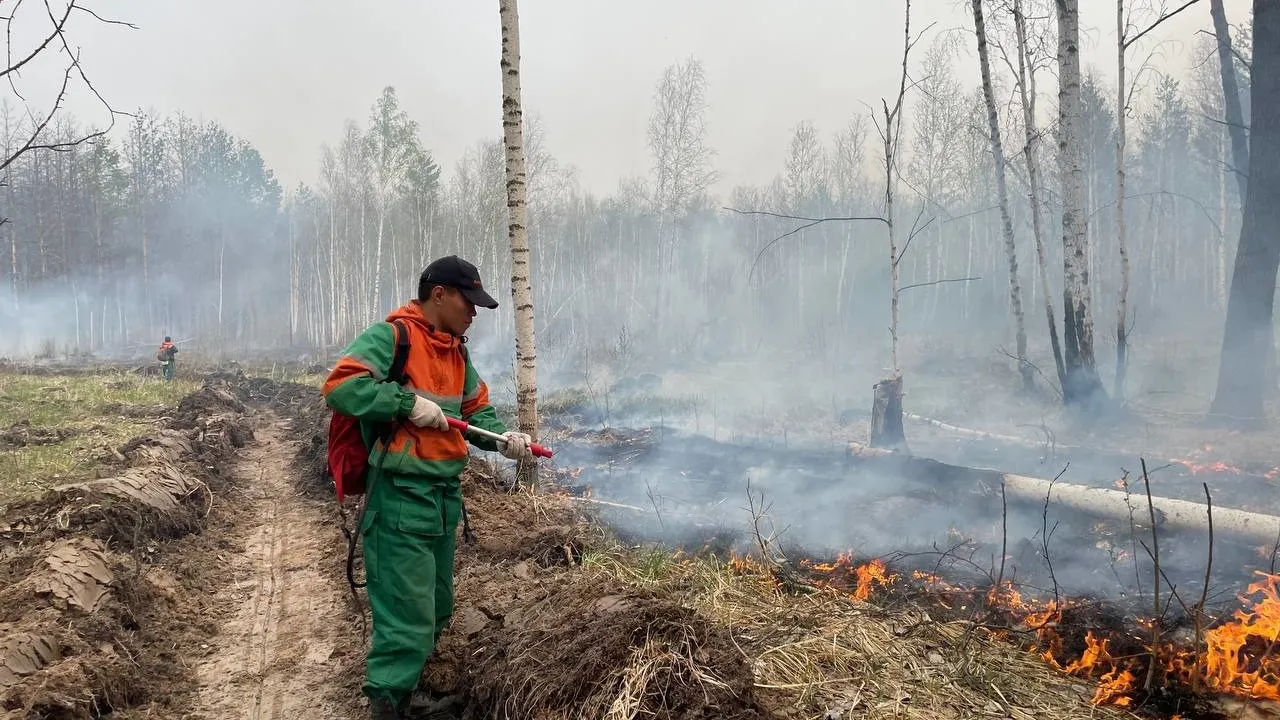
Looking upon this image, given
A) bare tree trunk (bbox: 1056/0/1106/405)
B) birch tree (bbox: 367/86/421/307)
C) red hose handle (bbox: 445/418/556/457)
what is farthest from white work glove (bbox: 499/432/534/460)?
birch tree (bbox: 367/86/421/307)

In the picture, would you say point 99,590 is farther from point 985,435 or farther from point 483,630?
point 985,435

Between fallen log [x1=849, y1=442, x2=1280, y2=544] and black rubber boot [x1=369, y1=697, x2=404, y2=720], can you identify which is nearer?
black rubber boot [x1=369, y1=697, x2=404, y2=720]

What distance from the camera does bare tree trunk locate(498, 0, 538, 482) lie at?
252 inches

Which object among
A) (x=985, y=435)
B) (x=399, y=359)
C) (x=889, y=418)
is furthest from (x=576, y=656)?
(x=985, y=435)

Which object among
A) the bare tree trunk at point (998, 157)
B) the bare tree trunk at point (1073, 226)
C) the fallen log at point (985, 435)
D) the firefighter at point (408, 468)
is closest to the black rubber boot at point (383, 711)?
the firefighter at point (408, 468)

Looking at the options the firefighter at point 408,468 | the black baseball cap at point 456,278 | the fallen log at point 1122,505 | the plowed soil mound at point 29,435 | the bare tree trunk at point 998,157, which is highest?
the bare tree trunk at point 998,157

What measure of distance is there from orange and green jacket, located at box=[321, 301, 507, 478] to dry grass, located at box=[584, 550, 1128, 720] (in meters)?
1.59

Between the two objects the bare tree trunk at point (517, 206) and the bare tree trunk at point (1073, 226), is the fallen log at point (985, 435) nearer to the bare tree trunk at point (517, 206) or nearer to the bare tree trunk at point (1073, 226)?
→ the bare tree trunk at point (1073, 226)

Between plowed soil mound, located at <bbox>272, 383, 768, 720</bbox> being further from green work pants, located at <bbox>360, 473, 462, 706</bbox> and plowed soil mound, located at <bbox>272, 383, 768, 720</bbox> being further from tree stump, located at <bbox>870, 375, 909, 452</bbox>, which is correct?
tree stump, located at <bbox>870, 375, 909, 452</bbox>

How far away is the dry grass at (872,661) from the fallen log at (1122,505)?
5.28 feet

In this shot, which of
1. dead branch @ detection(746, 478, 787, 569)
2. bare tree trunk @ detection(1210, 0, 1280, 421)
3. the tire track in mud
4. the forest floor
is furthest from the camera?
bare tree trunk @ detection(1210, 0, 1280, 421)

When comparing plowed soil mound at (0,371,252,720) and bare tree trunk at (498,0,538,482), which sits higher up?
A: bare tree trunk at (498,0,538,482)

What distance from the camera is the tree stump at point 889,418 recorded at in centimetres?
1016

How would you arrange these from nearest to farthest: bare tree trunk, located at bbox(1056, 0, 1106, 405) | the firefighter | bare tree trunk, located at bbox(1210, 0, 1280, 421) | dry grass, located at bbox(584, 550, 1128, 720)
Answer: the firefighter
dry grass, located at bbox(584, 550, 1128, 720)
bare tree trunk, located at bbox(1210, 0, 1280, 421)
bare tree trunk, located at bbox(1056, 0, 1106, 405)
